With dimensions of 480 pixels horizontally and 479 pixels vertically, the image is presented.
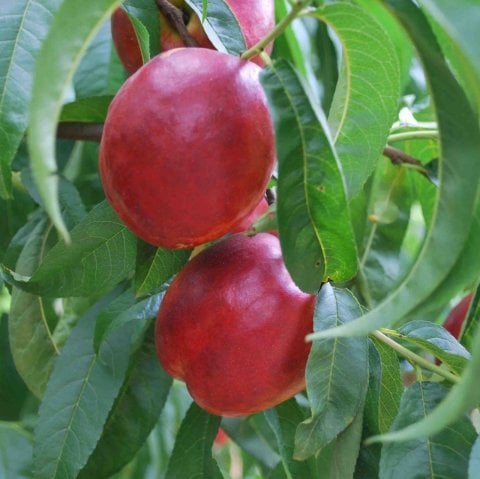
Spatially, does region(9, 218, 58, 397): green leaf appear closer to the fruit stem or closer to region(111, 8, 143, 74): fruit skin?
region(111, 8, 143, 74): fruit skin

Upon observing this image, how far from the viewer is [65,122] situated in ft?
3.10

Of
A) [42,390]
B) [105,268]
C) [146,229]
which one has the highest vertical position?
[146,229]

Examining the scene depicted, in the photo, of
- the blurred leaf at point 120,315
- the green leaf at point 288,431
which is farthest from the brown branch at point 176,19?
the green leaf at point 288,431

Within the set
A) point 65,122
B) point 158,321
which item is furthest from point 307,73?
point 158,321

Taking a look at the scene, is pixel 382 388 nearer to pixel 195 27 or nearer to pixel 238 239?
pixel 238 239

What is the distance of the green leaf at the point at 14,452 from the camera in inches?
42.2

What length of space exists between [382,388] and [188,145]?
1.07 ft

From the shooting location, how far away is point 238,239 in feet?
2.48

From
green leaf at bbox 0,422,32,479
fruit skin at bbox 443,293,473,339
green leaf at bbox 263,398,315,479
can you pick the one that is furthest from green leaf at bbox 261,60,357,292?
green leaf at bbox 0,422,32,479

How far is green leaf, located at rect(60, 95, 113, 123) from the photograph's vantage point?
0.91 m

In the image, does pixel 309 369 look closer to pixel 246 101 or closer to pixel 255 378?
pixel 255 378

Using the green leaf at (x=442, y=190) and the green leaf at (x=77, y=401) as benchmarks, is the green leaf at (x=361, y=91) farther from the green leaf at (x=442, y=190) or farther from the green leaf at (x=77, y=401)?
the green leaf at (x=77, y=401)

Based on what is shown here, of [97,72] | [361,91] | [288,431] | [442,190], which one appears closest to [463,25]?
[442,190]

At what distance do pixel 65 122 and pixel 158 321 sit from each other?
272 millimetres
